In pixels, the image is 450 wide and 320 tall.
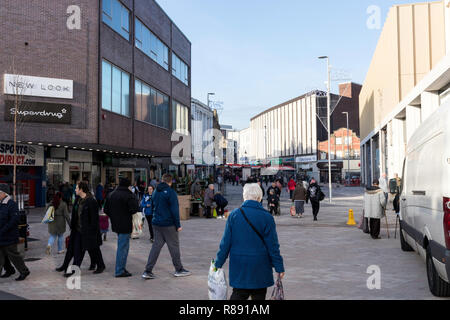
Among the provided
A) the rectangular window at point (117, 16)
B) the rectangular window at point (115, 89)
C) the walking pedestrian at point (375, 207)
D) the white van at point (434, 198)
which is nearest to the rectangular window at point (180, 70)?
the rectangular window at point (117, 16)

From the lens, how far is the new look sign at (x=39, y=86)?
67.4 feet

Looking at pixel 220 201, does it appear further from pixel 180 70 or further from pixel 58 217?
pixel 180 70

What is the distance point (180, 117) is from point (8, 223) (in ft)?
104

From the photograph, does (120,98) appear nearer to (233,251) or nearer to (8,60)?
(8,60)

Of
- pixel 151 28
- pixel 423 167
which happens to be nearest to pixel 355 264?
pixel 423 167

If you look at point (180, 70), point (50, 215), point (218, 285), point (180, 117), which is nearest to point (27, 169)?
point (50, 215)

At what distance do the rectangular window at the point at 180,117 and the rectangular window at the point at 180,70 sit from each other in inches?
99.0

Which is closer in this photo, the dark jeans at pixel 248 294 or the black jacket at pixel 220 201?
the dark jeans at pixel 248 294

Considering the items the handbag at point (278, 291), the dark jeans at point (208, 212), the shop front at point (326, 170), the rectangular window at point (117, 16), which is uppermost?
the rectangular window at point (117, 16)

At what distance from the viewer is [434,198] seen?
562 cm

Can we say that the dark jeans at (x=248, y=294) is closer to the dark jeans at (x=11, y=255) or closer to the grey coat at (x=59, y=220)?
the dark jeans at (x=11, y=255)

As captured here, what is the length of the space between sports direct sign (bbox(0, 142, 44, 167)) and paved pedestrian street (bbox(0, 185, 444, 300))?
31.3 ft

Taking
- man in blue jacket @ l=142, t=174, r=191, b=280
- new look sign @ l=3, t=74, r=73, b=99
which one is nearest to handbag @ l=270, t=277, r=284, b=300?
man in blue jacket @ l=142, t=174, r=191, b=280

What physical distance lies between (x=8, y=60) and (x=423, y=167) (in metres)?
20.6
